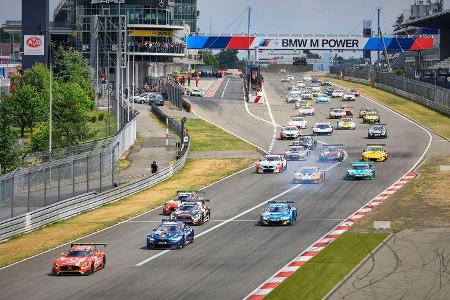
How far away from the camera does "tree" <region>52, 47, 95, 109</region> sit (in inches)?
5246

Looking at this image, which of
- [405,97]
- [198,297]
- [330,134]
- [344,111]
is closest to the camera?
[198,297]

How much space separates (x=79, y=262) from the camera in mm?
38438

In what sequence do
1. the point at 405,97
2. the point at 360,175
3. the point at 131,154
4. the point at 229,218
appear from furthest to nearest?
the point at 405,97 < the point at 131,154 < the point at 360,175 < the point at 229,218

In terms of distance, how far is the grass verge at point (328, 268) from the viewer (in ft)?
114

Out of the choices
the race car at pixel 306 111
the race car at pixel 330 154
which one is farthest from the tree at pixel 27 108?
the race car at pixel 330 154

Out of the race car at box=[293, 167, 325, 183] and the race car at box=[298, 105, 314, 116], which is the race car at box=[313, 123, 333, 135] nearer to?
the race car at box=[298, 105, 314, 116]

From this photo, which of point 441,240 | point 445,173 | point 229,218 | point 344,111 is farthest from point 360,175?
point 344,111

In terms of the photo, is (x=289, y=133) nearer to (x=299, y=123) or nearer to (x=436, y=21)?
(x=299, y=123)

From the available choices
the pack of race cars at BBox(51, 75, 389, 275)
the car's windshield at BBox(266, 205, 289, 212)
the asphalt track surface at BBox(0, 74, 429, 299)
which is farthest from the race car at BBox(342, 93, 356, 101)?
the car's windshield at BBox(266, 205, 289, 212)

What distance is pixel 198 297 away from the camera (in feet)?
111

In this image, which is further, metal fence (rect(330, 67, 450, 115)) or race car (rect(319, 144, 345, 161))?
metal fence (rect(330, 67, 450, 115))

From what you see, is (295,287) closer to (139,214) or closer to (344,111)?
(139,214)

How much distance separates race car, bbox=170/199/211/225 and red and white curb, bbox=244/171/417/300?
6.80 meters

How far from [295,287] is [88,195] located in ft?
86.2
